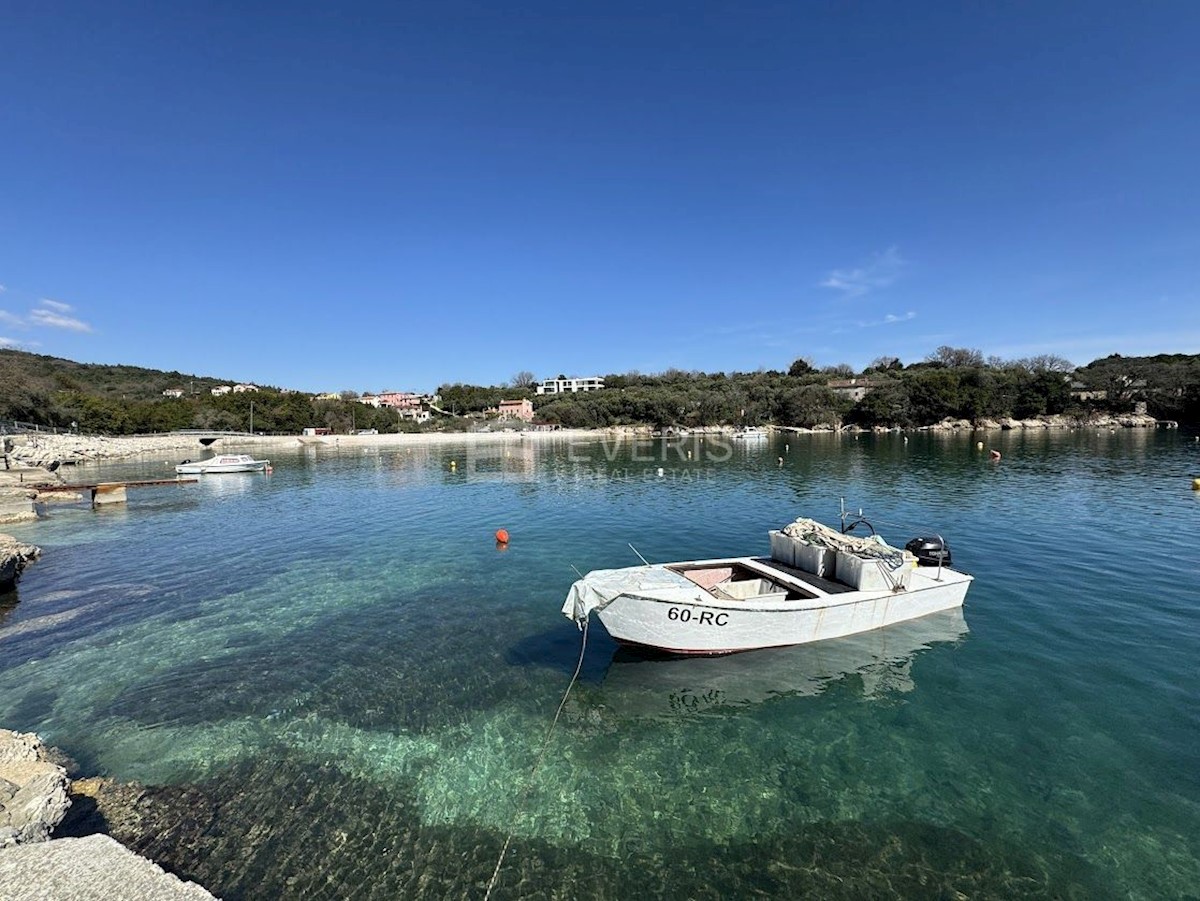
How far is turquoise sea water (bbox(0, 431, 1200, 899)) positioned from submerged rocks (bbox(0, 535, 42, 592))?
64 centimetres

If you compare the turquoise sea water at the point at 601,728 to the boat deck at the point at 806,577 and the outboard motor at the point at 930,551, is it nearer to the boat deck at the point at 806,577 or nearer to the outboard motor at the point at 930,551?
the boat deck at the point at 806,577

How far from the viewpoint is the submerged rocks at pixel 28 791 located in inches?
251

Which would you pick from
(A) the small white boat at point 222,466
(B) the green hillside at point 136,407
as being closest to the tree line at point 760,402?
(B) the green hillside at point 136,407

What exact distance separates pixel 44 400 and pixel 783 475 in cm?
12043

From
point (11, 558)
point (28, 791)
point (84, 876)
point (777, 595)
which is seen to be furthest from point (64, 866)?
point (11, 558)

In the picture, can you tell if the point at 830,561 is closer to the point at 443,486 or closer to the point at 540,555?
the point at 540,555

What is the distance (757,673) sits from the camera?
1181cm

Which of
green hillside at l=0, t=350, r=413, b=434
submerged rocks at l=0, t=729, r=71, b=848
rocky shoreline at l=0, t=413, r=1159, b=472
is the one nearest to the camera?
submerged rocks at l=0, t=729, r=71, b=848

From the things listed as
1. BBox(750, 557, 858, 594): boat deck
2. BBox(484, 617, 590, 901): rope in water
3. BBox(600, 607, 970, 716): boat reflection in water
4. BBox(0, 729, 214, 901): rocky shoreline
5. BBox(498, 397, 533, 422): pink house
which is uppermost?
BBox(498, 397, 533, 422): pink house

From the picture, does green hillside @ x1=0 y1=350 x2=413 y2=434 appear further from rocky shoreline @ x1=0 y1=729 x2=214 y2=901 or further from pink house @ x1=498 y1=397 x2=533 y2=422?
rocky shoreline @ x1=0 y1=729 x2=214 y2=901

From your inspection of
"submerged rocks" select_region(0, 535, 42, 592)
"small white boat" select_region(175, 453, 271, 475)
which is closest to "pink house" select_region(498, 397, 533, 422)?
"small white boat" select_region(175, 453, 271, 475)

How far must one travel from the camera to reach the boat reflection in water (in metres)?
10.8

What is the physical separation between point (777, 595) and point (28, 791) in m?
13.4

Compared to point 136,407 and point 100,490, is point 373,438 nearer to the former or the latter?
point 136,407
